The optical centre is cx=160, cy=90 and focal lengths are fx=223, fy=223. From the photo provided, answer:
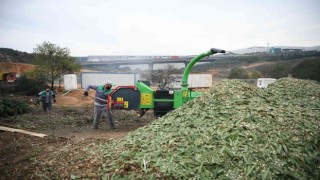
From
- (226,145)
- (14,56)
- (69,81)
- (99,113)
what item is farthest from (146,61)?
(226,145)

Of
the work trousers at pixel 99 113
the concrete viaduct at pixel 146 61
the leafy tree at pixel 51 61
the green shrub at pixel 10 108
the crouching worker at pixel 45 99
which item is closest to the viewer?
the work trousers at pixel 99 113

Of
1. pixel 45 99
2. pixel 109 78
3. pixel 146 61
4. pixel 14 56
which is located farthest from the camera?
pixel 146 61

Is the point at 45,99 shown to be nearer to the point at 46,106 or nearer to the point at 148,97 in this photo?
the point at 46,106

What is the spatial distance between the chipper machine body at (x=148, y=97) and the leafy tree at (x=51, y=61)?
15.9 meters

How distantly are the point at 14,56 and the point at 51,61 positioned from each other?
32.0m

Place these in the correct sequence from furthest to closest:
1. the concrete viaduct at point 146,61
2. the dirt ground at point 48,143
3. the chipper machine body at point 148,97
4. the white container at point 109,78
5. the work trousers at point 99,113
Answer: the concrete viaduct at point 146,61
the white container at point 109,78
the work trousers at point 99,113
the chipper machine body at point 148,97
the dirt ground at point 48,143

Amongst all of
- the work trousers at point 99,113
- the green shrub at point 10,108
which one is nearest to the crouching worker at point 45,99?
the green shrub at point 10,108

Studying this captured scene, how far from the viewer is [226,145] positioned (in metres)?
3.55

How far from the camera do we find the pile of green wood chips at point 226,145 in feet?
10.3

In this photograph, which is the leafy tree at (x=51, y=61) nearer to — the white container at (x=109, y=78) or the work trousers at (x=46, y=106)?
the white container at (x=109, y=78)

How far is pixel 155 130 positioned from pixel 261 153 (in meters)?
2.05

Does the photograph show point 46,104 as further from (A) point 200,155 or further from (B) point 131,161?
(A) point 200,155

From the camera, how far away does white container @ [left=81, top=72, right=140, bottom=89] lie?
2348 centimetres

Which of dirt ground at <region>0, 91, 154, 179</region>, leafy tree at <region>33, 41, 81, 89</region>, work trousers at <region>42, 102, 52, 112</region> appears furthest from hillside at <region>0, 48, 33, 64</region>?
dirt ground at <region>0, 91, 154, 179</region>
